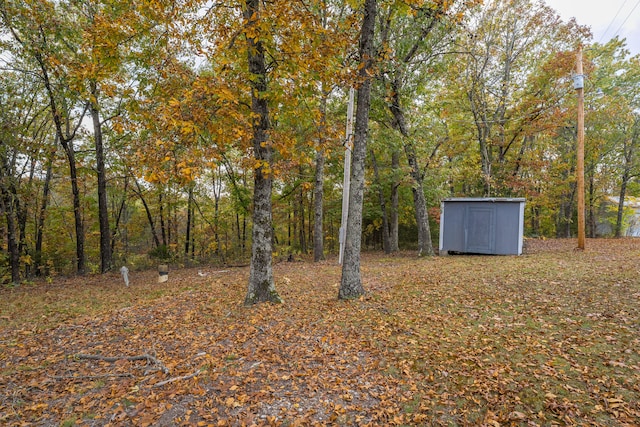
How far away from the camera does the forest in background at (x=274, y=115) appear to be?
5.79 meters

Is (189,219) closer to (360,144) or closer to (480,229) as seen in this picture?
(480,229)

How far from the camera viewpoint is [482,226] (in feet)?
43.4

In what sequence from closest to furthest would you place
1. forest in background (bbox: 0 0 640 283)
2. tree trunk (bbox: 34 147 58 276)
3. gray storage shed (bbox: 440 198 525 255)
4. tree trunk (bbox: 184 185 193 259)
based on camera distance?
forest in background (bbox: 0 0 640 283), gray storage shed (bbox: 440 198 525 255), tree trunk (bbox: 34 147 58 276), tree trunk (bbox: 184 185 193 259)

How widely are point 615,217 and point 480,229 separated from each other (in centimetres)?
1732

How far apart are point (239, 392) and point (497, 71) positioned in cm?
1766

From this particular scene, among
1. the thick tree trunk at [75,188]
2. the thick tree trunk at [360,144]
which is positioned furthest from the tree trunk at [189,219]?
the thick tree trunk at [360,144]

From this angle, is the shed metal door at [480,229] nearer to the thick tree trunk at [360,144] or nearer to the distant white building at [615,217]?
the thick tree trunk at [360,144]

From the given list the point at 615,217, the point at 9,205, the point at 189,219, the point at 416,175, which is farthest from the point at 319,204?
the point at 615,217

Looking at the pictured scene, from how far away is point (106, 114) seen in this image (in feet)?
41.1

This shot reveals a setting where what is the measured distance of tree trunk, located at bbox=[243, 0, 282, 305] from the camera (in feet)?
20.0

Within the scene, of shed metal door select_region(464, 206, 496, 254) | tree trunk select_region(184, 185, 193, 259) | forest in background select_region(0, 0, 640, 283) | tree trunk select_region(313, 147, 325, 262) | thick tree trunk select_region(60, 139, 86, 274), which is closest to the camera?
forest in background select_region(0, 0, 640, 283)

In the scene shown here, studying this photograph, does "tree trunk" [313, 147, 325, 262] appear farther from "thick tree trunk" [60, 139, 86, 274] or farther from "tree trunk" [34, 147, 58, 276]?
"tree trunk" [34, 147, 58, 276]

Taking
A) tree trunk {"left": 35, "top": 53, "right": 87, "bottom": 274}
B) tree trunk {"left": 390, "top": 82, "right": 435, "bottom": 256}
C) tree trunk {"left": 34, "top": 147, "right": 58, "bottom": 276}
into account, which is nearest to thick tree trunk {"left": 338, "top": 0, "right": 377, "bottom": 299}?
tree trunk {"left": 390, "top": 82, "right": 435, "bottom": 256}

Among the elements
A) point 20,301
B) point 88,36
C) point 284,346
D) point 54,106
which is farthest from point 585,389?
point 54,106
